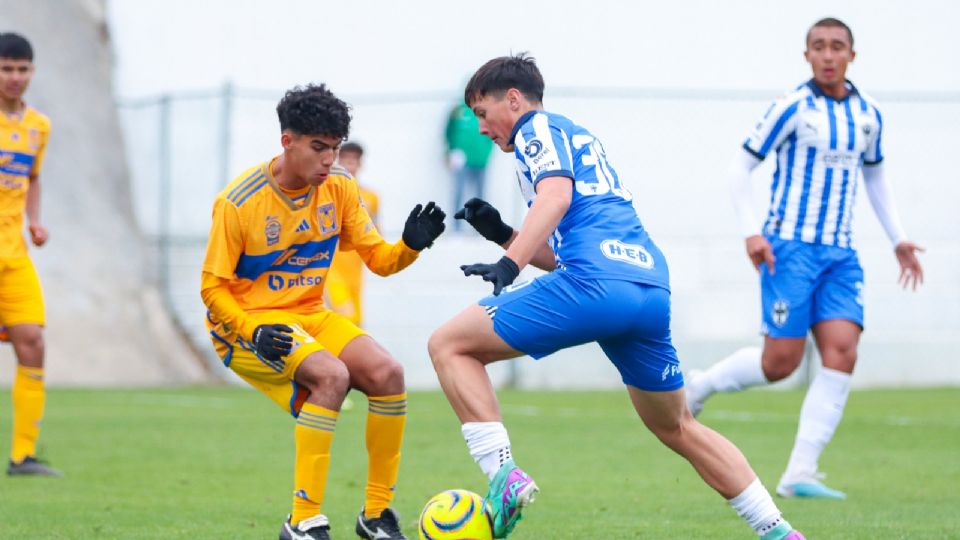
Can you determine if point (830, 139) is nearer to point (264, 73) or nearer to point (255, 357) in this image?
point (255, 357)

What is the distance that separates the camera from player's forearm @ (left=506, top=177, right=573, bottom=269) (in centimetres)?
507

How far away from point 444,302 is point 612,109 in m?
2.98

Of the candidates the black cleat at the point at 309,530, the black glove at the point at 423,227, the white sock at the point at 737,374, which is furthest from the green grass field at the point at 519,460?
the black glove at the point at 423,227

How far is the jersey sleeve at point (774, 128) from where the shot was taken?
789 centimetres

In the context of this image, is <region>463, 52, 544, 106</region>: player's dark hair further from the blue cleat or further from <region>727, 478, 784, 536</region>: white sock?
the blue cleat

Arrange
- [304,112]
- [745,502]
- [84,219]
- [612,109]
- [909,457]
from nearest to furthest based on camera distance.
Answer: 1. [745,502]
2. [304,112]
3. [909,457]
4. [612,109]
5. [84,219]

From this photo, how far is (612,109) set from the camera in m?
17.0

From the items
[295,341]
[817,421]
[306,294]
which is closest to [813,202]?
A: [817,421]

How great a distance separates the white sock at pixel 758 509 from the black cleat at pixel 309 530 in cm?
162

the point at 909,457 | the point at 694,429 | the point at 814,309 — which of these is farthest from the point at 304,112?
the point at 909,457

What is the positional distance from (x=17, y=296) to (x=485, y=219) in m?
3.74

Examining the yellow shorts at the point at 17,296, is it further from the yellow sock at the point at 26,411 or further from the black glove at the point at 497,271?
the black glove at the point at 497,271

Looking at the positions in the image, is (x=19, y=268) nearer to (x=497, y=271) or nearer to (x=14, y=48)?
(x=14, y=48)

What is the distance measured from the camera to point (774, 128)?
793 cm
